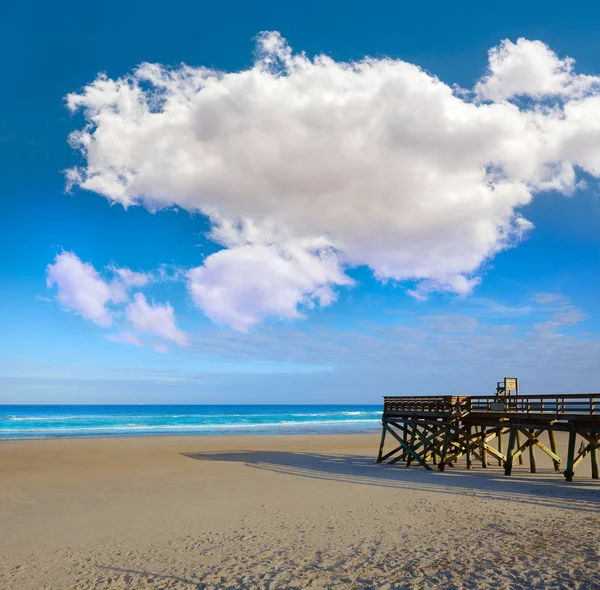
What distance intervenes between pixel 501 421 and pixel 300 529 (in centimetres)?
1185

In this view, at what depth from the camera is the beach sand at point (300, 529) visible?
30.9ft

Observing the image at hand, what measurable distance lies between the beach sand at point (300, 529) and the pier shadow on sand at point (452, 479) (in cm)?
9

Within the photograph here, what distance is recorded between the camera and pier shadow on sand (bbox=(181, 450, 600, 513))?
1605 centimetres

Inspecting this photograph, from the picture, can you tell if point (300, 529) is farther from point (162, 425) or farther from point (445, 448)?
point (162, 425)

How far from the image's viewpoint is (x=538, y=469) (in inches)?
896

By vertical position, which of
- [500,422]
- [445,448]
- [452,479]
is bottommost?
[452,479]

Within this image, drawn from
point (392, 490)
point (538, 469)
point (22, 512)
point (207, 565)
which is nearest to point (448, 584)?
point (207, 565)

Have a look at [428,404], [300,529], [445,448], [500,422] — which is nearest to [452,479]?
[445,448]

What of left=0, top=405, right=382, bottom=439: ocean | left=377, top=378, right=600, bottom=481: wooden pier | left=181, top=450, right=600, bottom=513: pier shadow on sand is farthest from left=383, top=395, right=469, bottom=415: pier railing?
left=0, top=405, right=382, bottom=439: ocean

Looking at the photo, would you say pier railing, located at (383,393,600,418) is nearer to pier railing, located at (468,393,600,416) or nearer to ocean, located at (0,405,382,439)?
pier railing, located at (468,393,600,416)

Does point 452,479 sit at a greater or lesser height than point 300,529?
lesser

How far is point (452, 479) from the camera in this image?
20.0 metres

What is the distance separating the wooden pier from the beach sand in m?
0.88

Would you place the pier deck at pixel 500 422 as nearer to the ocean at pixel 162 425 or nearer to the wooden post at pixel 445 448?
the wooden post at pixel 445 448
